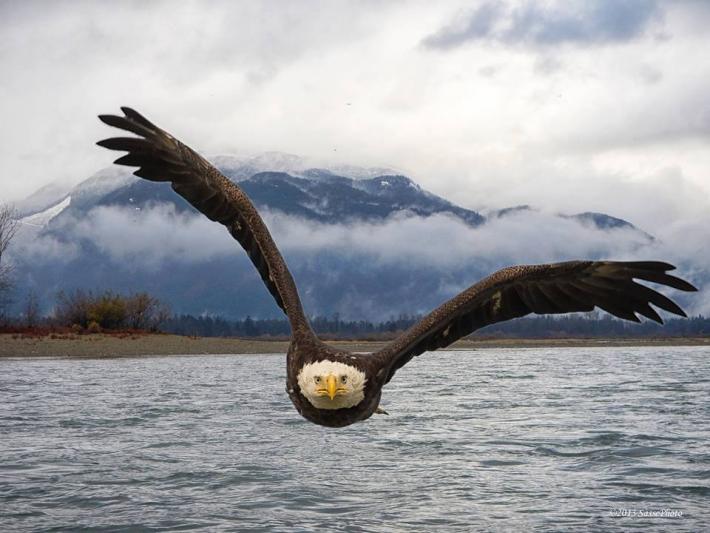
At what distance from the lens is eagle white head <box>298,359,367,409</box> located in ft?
31.8

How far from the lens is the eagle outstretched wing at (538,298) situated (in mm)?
10969

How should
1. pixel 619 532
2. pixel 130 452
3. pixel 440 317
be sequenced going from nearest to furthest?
pixel 440 317
pixel 619 532
pixel 130 452

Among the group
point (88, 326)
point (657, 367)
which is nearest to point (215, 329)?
point (88, 326)

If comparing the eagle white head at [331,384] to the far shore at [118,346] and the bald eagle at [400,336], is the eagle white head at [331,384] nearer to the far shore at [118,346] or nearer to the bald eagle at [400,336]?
the bald eagle at [400,336]

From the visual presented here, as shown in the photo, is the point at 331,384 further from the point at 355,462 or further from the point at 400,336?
the point at 355,462

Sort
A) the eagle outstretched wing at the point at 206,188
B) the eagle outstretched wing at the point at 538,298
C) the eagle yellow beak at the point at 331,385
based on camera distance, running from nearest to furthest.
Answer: the eagle yellow beak at the point at 331,385, the eagle outstretched wing at the point at 538,298, the eagle outstretched wing at the point at 206,188

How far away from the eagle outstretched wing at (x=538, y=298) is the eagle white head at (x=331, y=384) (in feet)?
2.27

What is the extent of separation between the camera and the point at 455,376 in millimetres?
43594

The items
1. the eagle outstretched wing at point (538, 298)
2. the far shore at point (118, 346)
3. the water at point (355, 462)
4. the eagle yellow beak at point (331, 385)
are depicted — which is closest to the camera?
the eagle yellow beak at point (331, 385)

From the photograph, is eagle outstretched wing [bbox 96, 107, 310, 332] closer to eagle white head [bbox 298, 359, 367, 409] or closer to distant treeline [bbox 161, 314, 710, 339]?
eagle white head [bbox 298, 359, 367, 409]

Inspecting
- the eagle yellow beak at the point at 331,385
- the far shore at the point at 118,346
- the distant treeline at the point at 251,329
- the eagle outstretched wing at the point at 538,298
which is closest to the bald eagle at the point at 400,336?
the eagle outstretched wing at the point at 538,298

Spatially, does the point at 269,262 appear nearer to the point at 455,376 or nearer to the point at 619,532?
the point at 619,532

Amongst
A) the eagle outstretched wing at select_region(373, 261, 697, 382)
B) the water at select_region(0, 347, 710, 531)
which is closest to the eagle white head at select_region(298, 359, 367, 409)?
the eagle outstretched wing at select_region(373, 261, 697, 382)

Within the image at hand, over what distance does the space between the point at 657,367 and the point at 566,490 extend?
37678mm
